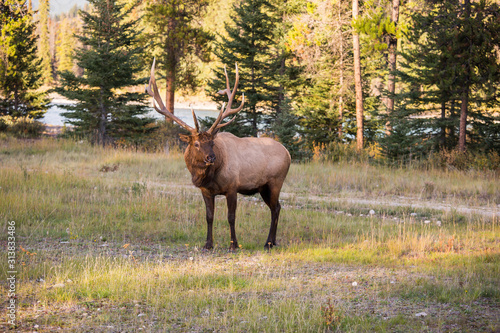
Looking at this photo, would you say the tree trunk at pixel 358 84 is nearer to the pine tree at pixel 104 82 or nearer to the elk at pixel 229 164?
the pine tree at pixel 104 82

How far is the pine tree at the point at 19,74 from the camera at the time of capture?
2717 centimetres

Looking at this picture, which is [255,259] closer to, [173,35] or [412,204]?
[412,204]

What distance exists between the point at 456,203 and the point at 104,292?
10328mm

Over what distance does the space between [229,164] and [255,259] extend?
172 centimetres

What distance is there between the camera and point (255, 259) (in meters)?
7.95

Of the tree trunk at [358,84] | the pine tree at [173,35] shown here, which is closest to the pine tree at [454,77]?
the tree trunk at [358,84]

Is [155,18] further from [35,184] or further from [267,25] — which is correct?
[35,184]

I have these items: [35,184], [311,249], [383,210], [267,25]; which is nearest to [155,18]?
[267,25]

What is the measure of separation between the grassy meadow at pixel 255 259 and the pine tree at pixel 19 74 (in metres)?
16.7

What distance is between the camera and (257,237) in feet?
31.5

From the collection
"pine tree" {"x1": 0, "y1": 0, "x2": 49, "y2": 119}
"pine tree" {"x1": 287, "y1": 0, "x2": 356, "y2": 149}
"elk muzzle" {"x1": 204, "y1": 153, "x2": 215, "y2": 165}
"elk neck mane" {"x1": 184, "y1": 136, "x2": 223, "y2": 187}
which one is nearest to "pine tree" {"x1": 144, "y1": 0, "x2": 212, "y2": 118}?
"pine tree" {"x1": 0, "y1": 0, "x2": 49, "y2": 119}

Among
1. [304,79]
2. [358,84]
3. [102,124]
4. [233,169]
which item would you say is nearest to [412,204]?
[233,169]

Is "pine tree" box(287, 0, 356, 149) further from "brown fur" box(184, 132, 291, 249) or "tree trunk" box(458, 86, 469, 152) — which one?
"brown fur" box(184, 132, 291, 249)

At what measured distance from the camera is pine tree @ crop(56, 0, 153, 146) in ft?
79.4
